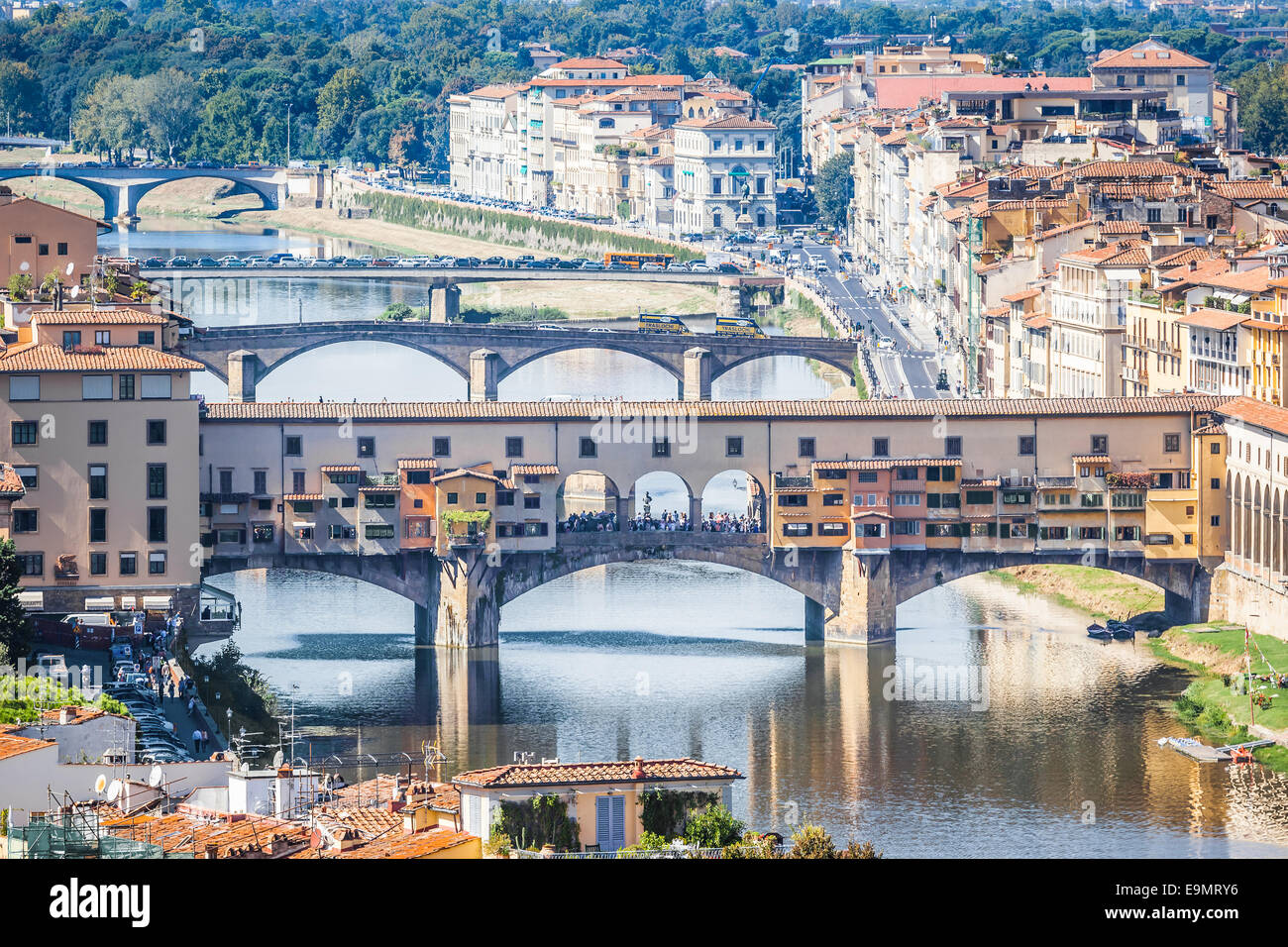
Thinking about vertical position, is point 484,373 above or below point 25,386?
above

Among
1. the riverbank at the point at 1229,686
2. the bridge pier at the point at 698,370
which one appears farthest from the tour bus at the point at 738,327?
the riverbank at the point at 1229,686

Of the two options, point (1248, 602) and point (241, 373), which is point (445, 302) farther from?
point (1248, 602)

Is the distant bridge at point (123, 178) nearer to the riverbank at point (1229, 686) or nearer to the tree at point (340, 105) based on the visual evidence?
the tree at point (340, 105)

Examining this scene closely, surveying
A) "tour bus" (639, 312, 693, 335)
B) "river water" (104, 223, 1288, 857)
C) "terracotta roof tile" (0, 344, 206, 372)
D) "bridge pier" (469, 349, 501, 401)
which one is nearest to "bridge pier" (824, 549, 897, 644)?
"river water" (104, 223, 1288, 857)

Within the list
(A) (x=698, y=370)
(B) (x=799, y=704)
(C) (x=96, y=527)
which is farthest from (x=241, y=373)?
(B) (x=799, y=704)

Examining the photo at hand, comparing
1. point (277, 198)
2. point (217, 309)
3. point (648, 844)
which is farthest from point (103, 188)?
point (648, 844)
